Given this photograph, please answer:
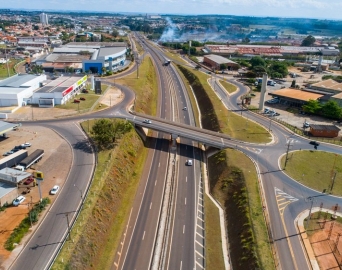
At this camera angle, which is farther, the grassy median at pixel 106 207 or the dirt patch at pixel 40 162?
the dirt patch at pixel 40 162

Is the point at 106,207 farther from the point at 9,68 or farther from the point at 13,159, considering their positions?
the point at 9,68

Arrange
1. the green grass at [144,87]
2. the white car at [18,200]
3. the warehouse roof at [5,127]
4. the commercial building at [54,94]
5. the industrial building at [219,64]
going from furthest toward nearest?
1. the industrial building at [219,64]
2. the green grass at [144,87]
3. the commercial building at [54,94]
4. the warehouse roof at [5,127]
5. the white car at [18,200]

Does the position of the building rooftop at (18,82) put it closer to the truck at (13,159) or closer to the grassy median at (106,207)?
the grassy median at (106,207)

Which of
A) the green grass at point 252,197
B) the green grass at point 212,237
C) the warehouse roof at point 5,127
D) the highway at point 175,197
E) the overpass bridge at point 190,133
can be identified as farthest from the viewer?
the overpass bridge at point 190,133

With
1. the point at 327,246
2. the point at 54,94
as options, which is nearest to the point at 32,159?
the point at 54,94

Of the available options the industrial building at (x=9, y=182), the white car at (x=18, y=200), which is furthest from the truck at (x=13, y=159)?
the white car at (x=18, y=200)

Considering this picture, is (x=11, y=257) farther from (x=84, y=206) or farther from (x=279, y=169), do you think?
(x=279, y=169)

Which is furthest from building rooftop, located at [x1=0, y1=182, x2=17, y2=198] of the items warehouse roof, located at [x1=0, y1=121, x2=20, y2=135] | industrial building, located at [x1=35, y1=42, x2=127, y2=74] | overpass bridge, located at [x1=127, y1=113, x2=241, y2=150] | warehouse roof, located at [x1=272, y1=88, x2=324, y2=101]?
industrial building, located at [x1=35, y1=42, x2=127, y2=74]

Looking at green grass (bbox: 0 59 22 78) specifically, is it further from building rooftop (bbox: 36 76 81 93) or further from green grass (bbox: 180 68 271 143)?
green grass (bbox: 180 68 271 143)
